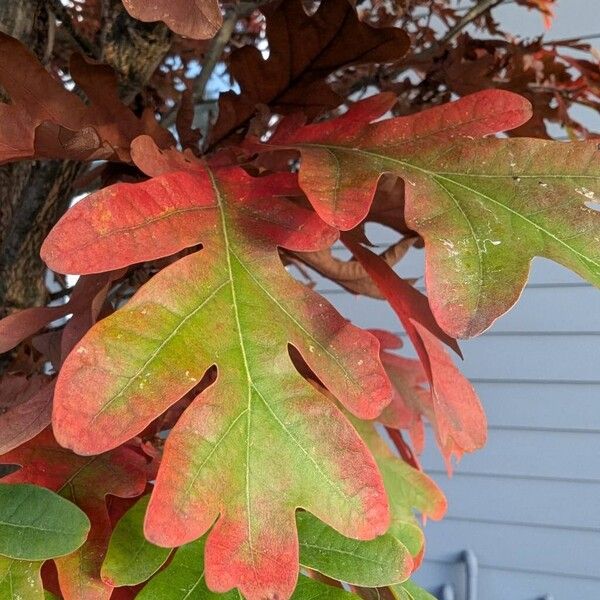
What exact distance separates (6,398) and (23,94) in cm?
19

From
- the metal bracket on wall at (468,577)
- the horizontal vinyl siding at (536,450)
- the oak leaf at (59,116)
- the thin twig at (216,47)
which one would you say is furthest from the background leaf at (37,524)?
the metal bracket on wall at (468,577)

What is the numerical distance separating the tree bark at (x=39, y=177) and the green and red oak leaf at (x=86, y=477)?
0.28 meters

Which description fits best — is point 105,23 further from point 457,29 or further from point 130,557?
point 130,557

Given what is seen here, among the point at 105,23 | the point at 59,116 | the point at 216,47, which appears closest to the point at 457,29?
the point at 216,47

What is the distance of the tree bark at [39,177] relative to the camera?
55 cm

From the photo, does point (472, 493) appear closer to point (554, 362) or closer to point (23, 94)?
point (554, 362)

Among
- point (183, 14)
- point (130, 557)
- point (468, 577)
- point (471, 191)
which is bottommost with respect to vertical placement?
point (468, 577)

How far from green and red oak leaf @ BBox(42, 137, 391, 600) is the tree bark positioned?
10.0 inches

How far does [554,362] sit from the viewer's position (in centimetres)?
158

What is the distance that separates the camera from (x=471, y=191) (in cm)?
34

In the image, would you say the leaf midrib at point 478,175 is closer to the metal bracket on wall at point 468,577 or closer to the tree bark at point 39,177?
the tree bark at point 39,177

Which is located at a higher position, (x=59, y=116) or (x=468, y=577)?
(x=59, y=116)

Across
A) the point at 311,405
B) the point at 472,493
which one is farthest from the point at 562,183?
the point at 472,493

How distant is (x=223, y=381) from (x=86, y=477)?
0.12 metres
